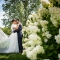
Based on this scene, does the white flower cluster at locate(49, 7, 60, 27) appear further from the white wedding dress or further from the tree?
the tree

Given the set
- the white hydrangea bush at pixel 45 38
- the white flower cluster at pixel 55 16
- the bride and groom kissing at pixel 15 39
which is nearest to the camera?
the white flower cluster at pixel 55 16

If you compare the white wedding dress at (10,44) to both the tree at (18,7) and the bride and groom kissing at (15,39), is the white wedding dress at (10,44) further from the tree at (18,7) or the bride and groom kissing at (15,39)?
the tree at (18,7)

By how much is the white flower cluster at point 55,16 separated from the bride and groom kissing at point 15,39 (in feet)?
33.7

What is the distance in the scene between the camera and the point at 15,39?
600 inches

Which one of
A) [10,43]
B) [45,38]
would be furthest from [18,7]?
[45,38]

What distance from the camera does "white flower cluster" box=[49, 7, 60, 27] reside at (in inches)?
150

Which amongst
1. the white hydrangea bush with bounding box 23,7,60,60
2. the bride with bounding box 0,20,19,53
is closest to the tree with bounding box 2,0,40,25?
the bride with bounding box 0,20,19,53

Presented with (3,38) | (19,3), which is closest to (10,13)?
(19,3)

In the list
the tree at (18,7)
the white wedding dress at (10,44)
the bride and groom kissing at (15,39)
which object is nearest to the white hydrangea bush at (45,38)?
the bride and groom kissing at (15,39)

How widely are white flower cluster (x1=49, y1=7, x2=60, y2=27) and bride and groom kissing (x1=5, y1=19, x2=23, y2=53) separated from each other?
33.7 ft

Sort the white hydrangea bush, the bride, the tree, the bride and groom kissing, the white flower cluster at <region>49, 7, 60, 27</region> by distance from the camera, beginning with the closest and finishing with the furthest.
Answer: the white flower cluster at <region>49, 7, 60, 27</region>, the white hydrangea bush, the bride and groom kissing, the bride, the tree

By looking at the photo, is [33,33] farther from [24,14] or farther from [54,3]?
[24,14]

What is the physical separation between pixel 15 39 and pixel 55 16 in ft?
37.3

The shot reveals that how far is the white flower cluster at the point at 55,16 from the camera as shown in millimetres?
3814
